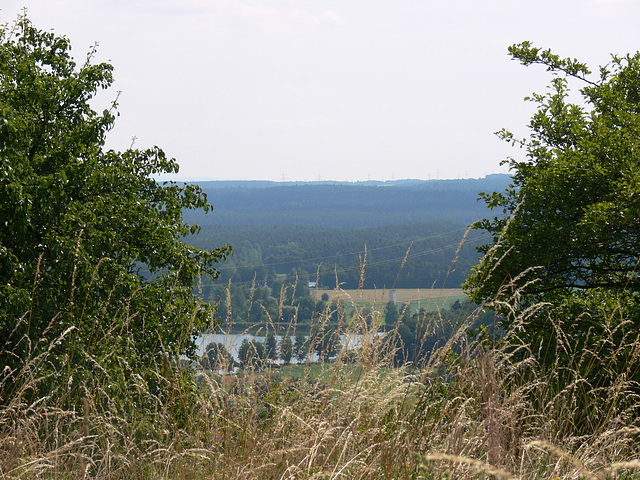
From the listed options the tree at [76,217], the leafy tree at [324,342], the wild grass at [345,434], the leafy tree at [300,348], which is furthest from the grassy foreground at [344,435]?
the tree at [76,217]

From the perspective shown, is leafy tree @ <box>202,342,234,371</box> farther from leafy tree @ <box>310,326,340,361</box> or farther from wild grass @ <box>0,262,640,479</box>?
leafy tree @ <box>310,326,340,361</box>

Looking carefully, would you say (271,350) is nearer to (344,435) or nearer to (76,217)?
(344,435)

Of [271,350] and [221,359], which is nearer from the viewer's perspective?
[221,359]

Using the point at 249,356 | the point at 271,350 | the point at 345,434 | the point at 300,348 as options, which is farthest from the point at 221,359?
the point at 300,348

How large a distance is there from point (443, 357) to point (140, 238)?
9292 millimetres

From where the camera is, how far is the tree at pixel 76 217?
297 inches

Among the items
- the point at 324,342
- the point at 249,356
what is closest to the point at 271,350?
the point at 324,342

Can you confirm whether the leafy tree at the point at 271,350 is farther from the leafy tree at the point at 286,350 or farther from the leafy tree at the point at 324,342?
the leafy tree at the point at 324,342

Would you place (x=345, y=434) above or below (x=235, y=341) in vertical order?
below

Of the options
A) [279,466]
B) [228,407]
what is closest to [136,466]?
[228,407]

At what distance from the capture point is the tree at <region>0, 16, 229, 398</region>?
7539 millimetres

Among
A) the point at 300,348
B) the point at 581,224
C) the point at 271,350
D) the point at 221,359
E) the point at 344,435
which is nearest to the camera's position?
the point at 344,435

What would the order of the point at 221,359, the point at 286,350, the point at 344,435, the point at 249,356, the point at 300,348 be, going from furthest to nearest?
the point at 300,348 → the point at 286,350 → the point at 249,356 → the point at 221,359 → the point at 344,435

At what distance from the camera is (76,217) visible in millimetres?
8547
